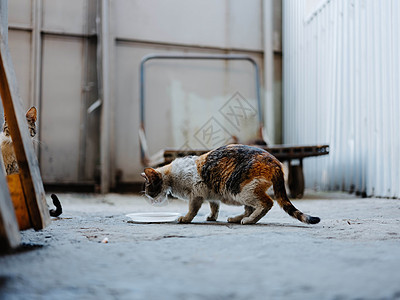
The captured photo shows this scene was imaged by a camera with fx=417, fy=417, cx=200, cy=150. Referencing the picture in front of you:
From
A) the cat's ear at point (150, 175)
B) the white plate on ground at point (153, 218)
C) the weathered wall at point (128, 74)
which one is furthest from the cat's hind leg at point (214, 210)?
the weathered wall at point (128, 74)

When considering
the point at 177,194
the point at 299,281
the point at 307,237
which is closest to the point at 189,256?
the point at 299,281

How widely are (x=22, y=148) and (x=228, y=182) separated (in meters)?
1.08

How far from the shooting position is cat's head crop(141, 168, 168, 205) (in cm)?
246

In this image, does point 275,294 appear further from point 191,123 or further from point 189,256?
point 191,123

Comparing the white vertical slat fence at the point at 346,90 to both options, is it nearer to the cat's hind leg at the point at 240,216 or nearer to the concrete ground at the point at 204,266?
the cat's hind leg at the point at 240,216

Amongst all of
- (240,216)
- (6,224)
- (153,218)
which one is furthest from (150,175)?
(6,224)

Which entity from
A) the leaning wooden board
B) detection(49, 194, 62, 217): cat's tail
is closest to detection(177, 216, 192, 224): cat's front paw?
detection(49, 194, 62, 217): cat's tail

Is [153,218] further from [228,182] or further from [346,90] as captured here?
[346,90]

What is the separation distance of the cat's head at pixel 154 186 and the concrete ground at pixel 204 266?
2.41 ft

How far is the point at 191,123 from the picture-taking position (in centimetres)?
615

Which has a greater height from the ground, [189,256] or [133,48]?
[133,48]

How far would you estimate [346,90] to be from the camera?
A: 15.9 ft

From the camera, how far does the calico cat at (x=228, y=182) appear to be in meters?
2.14

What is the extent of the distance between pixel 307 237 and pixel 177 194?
3.39 feet
